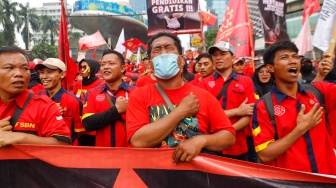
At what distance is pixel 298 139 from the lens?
2.61 meters

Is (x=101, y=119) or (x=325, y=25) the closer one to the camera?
(x=101, y=119)

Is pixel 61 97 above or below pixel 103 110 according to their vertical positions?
above

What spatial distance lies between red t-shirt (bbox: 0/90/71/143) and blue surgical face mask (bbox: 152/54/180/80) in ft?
2.49

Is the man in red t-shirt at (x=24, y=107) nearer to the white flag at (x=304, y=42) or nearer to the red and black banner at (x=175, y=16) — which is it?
the white flag at (x=304, y=42)

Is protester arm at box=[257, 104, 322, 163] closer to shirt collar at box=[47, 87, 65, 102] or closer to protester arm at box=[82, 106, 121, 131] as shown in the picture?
protester arm at box=[82, 106, 121, 131]

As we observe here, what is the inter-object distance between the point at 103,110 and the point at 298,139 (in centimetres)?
194

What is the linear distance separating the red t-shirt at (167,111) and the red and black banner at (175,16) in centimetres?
758

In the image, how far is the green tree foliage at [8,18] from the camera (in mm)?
55000

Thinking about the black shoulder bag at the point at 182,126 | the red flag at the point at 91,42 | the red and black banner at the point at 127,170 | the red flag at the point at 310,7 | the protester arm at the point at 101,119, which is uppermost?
the red flag at the point at 310,7

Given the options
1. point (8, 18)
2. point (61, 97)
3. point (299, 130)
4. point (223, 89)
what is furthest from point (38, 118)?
point (8, 18)

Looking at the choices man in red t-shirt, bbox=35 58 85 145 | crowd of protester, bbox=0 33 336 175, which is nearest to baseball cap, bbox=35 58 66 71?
man in red t-shirt, bbox=35 58 85 145

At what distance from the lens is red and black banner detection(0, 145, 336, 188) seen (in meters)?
2.47

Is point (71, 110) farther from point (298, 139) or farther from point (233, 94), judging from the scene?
point (298, 139)

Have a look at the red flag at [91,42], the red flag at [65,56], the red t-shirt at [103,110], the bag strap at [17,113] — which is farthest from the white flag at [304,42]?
the red flag at [91,42]
